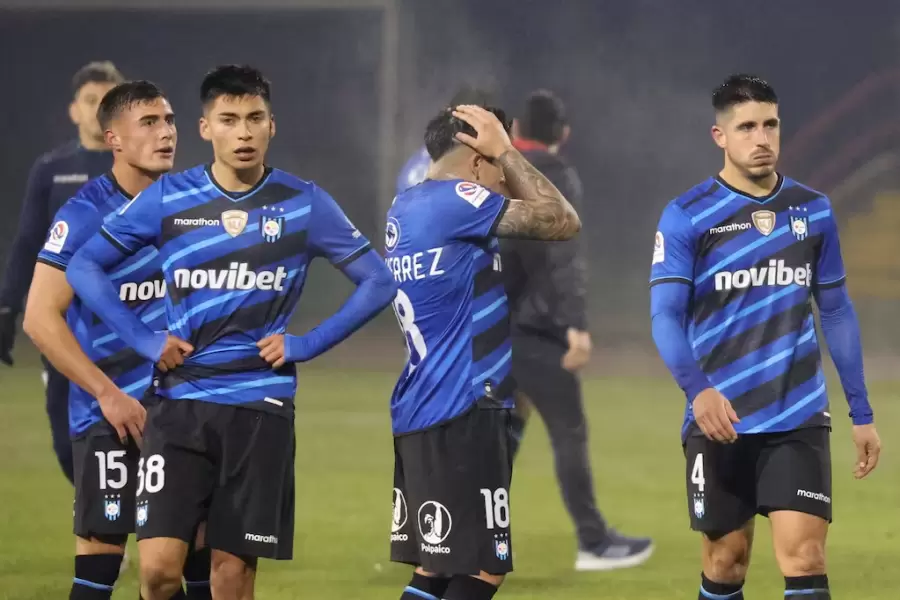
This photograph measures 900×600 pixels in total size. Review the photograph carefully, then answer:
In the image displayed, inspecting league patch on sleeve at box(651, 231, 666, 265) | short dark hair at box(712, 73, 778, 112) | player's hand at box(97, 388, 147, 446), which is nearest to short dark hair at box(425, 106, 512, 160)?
league patch on sleeve at box(651, 231, 666, 265)

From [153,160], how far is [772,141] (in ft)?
5.96

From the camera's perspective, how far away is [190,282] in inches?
168

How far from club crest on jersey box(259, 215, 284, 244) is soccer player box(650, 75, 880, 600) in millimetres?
1077

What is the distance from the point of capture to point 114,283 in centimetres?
466

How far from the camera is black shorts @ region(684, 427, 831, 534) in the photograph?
454 cm

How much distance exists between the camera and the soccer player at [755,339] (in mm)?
4551

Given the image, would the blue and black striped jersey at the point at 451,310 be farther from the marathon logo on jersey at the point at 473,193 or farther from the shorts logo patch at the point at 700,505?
the shorts logo patch at the point at 700,505

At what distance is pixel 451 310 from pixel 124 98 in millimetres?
1268

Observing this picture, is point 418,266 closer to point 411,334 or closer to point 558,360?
point 411,334

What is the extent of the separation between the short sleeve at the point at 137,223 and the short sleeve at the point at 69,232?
346 millimetres

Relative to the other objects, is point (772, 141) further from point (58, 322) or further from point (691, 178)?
point (691, 178)

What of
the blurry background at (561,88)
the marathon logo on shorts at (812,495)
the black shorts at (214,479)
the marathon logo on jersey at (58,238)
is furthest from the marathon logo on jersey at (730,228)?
the blurry background at (561,88)

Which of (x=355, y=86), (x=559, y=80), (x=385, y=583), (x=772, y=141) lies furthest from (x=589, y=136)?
(x=772, y=141)

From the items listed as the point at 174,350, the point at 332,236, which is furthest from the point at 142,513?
the point at 332,236
